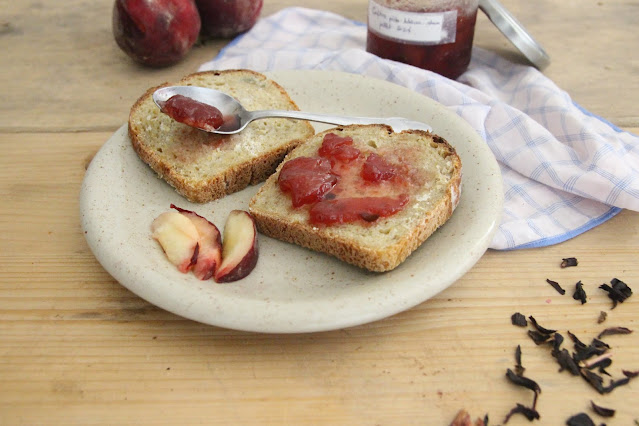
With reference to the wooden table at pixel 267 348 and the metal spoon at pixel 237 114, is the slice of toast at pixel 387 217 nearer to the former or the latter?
the metal spoon at pixel 237 114

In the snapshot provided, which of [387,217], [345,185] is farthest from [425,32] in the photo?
[387,217]

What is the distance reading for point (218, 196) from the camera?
2350mm

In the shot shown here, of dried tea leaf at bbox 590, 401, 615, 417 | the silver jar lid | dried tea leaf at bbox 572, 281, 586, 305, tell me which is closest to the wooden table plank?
the silver jar lid

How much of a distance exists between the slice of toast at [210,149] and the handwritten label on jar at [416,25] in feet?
2.20

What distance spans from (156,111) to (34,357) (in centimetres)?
115

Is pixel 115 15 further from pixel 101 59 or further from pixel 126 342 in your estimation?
pixel 126 342

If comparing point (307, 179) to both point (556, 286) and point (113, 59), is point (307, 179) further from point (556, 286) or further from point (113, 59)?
point (113, 59)

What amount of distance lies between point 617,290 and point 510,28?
5.15 feet

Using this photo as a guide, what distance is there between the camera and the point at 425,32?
2861mm

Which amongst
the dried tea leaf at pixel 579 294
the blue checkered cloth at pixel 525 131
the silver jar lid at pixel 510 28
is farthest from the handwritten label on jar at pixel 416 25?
the dried tea leaf at pixel 579 294

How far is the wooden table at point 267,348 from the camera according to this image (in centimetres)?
164

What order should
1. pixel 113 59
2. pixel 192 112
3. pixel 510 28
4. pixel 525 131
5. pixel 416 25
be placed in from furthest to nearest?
pixel 113 59 < pixel 510 28 < pixel 416 25 < pixel 525 131 < pixel 192 112

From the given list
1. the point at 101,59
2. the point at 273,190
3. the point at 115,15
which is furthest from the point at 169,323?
the point at 101,59

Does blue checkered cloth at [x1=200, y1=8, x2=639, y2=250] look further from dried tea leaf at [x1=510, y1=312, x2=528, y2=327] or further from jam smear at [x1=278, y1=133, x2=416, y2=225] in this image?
jam smear at [x1=278, y1=133, x2=416, y2=225]
